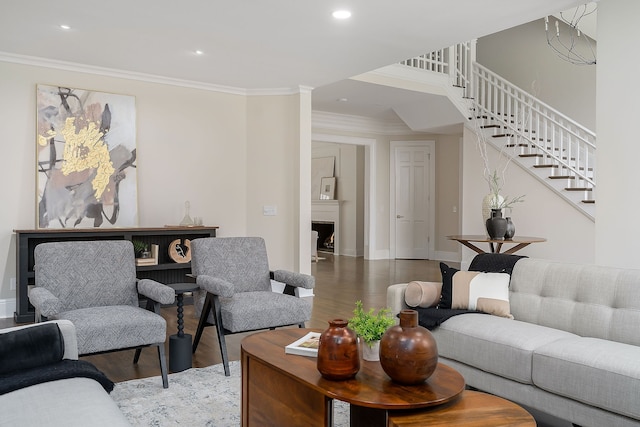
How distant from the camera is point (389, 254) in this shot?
1057 centimetres

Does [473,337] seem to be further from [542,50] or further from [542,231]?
[542,50]

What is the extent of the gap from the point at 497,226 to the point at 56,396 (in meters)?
4.59

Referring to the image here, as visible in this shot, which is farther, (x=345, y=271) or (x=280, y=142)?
(x=345, y=271)

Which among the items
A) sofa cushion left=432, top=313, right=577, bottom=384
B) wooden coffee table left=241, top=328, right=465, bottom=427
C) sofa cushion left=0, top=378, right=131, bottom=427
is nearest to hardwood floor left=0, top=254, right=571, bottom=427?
sofa cushion left=432, top=313, right=577, bottom=384

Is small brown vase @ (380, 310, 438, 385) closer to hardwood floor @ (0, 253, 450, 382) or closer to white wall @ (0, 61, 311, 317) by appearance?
hardwood floor @ (0, 253, 450, 382)

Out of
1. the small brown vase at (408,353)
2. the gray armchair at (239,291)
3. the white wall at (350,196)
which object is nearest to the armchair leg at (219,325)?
the gray armchair at (239,291)

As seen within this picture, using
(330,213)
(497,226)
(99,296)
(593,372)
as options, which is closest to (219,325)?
(99,296)

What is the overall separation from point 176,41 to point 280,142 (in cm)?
214

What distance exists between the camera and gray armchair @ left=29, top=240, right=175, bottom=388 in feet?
9.84

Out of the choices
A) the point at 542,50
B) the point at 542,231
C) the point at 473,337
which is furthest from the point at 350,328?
the point at 542,50

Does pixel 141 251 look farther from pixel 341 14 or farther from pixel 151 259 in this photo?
pixel 341 14

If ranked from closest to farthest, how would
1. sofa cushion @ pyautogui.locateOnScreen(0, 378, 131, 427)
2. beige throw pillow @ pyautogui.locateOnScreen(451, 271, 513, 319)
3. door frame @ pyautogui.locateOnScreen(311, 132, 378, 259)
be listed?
1. sofa cushion @ pyautogui.locateOnScreen(0, 378, 131, 427)
2. beige throw pillow @ pyautogui.locateOnScreen(451, 271, 513, 319)
3. door frame @ pyautogui.locateOnScreen(311, 132, 378, 259)

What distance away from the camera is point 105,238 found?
5.54m

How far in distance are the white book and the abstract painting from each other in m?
3.75
